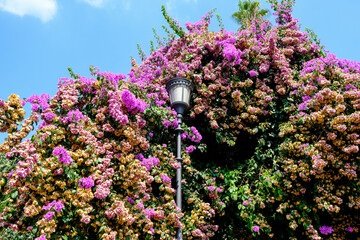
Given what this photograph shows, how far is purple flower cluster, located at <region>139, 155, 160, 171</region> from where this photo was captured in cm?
434

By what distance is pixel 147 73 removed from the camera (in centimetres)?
721

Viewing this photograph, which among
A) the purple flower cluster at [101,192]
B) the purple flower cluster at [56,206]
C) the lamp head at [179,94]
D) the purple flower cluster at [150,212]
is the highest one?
the lamp head at [179,94]

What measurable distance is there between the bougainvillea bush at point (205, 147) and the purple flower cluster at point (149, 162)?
0.05 feet

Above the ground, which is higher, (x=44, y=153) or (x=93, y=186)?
(x=44, y=153)

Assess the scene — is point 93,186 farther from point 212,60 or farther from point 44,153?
point 212,60

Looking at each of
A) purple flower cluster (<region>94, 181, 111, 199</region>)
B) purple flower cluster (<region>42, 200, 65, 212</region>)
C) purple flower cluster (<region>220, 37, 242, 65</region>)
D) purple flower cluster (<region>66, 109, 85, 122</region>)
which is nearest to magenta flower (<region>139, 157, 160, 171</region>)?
purple flower cluster (<region>94, 181, 111, 199</region>)

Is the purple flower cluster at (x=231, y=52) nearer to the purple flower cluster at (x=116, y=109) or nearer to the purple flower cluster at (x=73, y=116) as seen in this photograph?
the purple flower cluster at (x=116, y=109)

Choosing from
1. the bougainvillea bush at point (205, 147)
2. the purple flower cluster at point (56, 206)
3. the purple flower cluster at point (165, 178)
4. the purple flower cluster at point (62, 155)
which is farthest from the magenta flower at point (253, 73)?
the purple flower cluster at point (56, 206)

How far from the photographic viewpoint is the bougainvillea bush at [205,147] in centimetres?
342

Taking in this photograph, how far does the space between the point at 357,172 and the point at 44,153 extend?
5231 mm

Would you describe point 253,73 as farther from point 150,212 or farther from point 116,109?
point 150,212

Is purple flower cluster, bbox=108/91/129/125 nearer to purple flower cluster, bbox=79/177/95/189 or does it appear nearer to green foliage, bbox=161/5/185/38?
purple flower cluster, bbox=79/177/95/189

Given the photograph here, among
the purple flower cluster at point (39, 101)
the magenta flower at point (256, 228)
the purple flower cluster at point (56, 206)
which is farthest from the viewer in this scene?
the magenta flower at point (256, 228)

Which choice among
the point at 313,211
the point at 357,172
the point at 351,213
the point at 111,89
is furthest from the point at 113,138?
the point at 351,213
